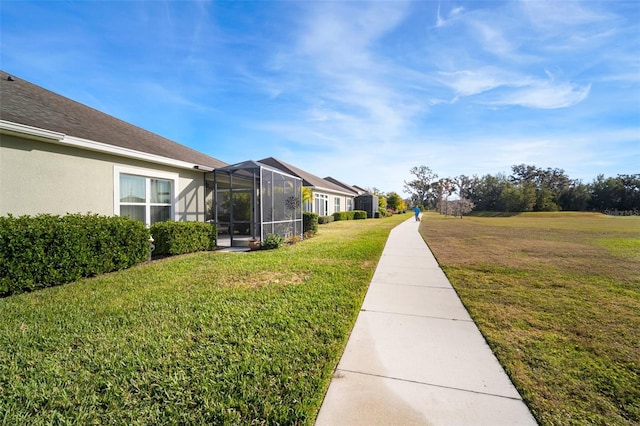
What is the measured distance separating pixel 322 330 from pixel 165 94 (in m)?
12.3

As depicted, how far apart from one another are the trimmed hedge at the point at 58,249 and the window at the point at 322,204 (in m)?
16.7

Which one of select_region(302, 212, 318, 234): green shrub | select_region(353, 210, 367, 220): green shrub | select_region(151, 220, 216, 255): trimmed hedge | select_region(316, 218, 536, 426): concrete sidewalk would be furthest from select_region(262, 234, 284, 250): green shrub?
select_region(353, 210, 367, 220): green shrub

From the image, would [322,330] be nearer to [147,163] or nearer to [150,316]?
[150,316]

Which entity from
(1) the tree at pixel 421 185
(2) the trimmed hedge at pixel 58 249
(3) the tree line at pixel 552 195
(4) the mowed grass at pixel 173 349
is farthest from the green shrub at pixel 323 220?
(1) the tree at pixel 421 185

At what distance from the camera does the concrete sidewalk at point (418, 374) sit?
2039 millimetres

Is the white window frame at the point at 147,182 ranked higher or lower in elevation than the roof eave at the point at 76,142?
lower

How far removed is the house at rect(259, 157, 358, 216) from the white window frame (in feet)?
34.6

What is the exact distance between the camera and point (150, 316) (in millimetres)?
3725

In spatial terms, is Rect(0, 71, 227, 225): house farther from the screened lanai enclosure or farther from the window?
the window

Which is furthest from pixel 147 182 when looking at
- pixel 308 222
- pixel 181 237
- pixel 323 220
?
pixel 323 220

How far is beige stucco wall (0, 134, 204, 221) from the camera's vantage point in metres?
5.47

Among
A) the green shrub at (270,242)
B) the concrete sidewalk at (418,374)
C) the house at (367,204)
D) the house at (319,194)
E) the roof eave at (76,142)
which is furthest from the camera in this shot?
the house at (367,204)

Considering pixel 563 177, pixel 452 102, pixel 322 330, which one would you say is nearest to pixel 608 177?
pixel 563 177

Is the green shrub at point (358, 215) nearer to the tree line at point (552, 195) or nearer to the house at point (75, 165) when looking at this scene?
the tree line at point (552, 195)
